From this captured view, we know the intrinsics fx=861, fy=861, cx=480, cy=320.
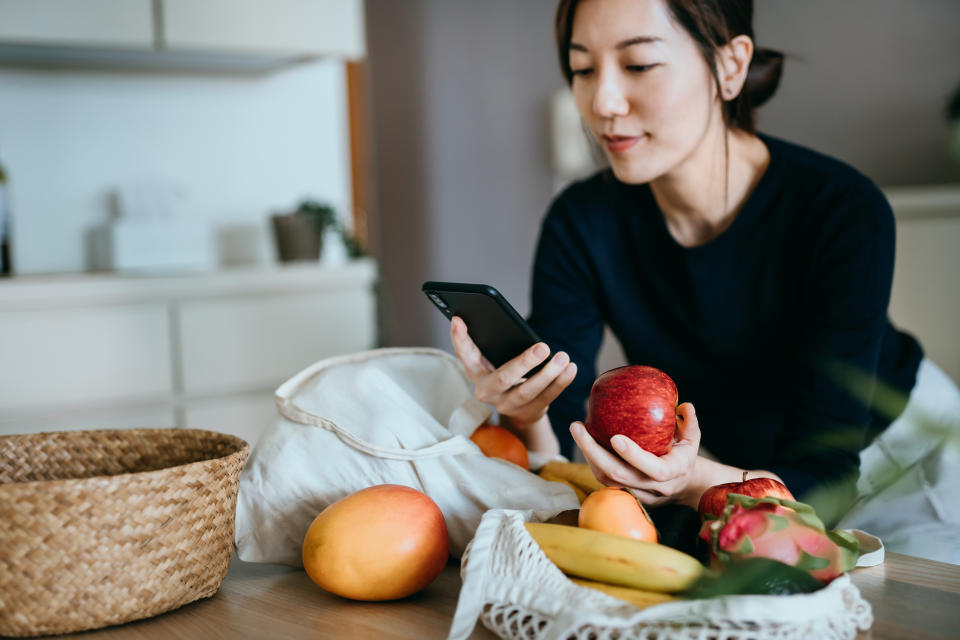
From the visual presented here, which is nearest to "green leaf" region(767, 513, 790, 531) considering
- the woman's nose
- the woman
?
the woman

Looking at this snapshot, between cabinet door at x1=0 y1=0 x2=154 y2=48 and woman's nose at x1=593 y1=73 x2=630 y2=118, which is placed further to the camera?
cabinet door at x1=0 y1=0 x2=154 y2=48

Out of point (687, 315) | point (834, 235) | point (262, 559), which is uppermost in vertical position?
point (834, 235)

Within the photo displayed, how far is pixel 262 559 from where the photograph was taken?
76cm

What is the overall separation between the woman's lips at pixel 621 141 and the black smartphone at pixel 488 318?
35 centimetres

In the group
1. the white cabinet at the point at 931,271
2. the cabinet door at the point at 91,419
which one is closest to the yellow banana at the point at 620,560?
the cabinet door at the point at 91,419

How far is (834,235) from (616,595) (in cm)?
78

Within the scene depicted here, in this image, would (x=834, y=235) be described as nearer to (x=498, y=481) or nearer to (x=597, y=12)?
(x=597, y=12)

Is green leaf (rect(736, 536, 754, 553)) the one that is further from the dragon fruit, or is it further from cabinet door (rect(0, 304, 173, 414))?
cabinet door (rect(0, 304, 173, 414))

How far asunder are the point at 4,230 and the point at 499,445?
1994 millimetres

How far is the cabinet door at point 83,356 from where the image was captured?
82.4 inches

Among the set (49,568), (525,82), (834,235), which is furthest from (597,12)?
(525,82)

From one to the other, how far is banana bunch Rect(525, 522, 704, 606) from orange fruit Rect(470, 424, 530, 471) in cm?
23

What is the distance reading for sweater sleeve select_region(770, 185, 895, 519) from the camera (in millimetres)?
1082

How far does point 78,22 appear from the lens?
2.22 m
